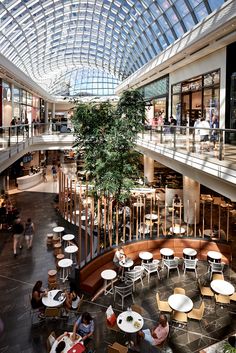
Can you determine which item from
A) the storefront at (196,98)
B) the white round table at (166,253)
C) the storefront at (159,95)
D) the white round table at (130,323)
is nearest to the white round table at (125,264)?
the white round table at (166,253)

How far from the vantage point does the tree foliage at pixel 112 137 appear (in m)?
12.6

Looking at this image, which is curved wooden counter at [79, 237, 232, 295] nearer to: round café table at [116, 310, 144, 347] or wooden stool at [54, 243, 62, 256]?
wooden stool at [54, 243, 62, 256]

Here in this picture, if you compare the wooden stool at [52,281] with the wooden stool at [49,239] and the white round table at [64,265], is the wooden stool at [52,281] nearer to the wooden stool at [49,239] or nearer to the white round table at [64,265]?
the white round table at [64,265]

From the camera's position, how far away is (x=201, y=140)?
10320 millimetres

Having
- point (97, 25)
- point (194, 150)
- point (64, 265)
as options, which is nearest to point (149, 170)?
point (194, 150)

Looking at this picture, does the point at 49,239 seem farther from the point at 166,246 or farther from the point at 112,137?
the point at 112,137

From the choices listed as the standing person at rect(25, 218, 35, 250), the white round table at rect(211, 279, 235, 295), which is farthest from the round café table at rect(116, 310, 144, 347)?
the standing person at rect(25, 218, 35, 250)

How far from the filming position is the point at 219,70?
594 inches

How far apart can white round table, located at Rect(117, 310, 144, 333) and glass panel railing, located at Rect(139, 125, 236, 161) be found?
5.40 m

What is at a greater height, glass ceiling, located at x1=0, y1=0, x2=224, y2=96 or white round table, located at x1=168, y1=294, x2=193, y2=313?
glass ceiling, located at x1=0, y1=0, x2=224, y2=96

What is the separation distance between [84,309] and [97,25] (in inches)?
1577

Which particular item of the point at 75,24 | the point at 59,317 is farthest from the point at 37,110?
the point at 59,317

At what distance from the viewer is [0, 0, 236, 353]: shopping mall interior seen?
856 centimetres

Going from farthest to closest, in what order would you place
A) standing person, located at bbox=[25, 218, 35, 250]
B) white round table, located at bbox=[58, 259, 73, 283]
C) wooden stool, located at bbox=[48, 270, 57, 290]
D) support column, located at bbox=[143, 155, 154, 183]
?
support column, located at bbox=[143, 155, 154, 183] < standing person, located at bbox=[25, 218, 35, 250] < white round table, located at bbox=[58, 259, 73, 283] < wooden stool, located at bbox=[48, 270, 57, 290]
